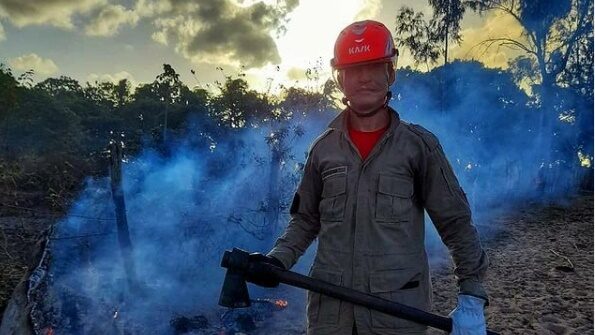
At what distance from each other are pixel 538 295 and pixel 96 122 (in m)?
28.1

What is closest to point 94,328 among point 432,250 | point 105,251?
point 105,251

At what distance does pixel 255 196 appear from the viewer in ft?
33.7

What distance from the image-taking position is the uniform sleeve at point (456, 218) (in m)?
2.13

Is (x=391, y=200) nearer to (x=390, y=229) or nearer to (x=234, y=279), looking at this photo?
(x=390, y=229)

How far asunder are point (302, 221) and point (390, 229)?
2.00 ft

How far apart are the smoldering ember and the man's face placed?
4.00 feet

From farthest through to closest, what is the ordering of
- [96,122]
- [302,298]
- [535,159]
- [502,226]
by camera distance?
1. [96,122]
2. [535,159]
3. [502,226]
4. [302,298]

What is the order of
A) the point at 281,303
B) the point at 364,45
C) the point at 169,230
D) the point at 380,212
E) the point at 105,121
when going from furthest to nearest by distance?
the point at 105,121
the point at 169,230
the point at 281,303
the point at 364,45
the point at 380,212

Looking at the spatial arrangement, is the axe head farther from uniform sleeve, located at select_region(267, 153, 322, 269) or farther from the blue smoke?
the blue smoke

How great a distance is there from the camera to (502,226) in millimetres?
15047

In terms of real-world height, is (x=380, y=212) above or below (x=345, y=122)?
below

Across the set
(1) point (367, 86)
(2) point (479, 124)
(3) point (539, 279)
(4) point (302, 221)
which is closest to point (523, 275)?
(3) point (539, 279)

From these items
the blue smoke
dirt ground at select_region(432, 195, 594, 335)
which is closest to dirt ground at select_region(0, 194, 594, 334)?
dirt ground at select_region(432, 195, 594, 335)

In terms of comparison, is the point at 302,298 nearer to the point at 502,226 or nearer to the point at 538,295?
the point at 538,295
